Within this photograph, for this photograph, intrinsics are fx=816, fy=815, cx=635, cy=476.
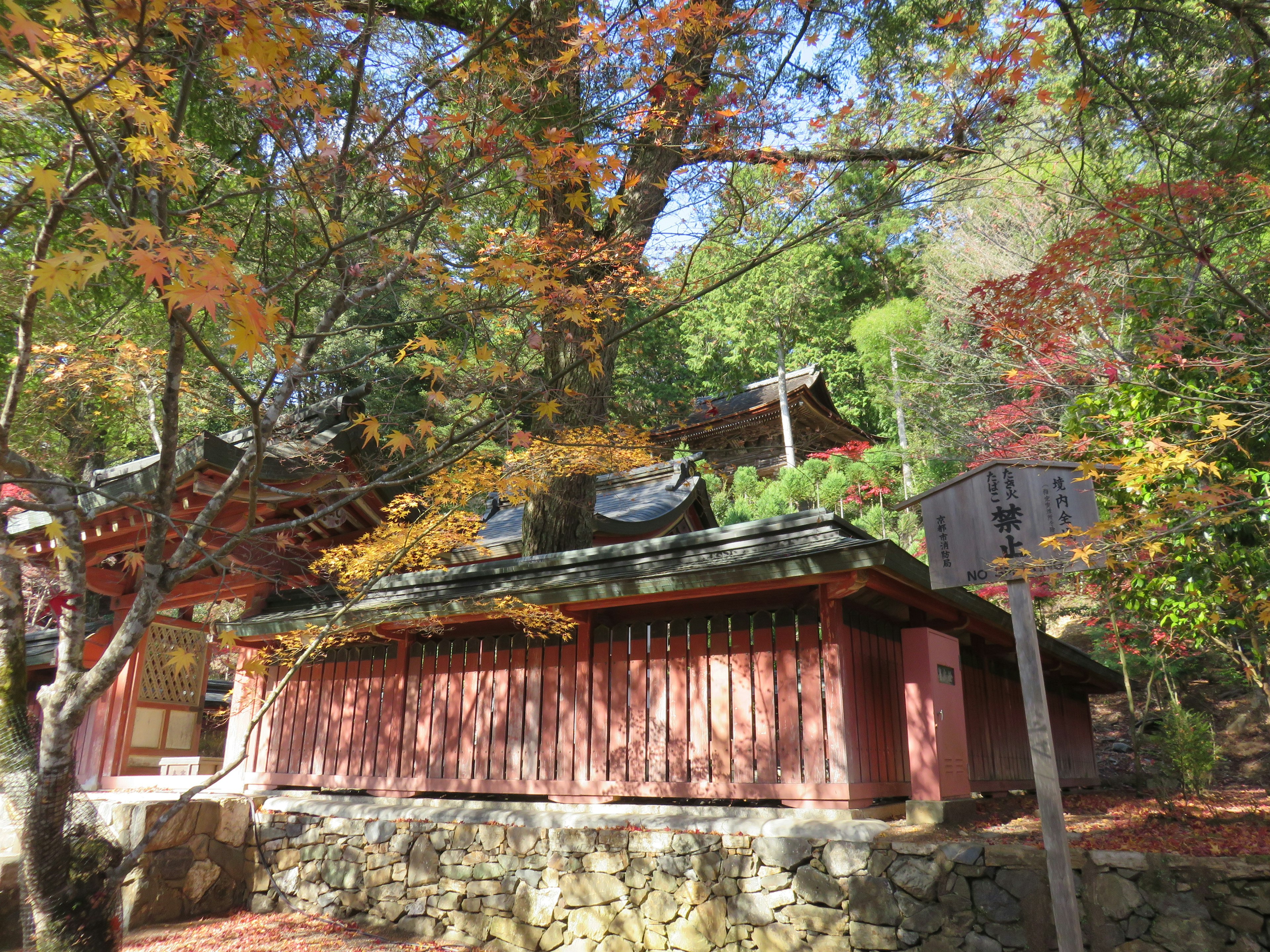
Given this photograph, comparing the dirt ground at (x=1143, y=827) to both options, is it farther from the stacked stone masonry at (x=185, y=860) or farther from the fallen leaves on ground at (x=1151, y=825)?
the stacked stone masonry at (x=185, y=860)

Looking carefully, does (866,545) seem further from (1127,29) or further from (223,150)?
(223,150)

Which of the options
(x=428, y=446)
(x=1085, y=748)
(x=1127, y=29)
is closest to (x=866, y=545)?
(x=428, y=446)

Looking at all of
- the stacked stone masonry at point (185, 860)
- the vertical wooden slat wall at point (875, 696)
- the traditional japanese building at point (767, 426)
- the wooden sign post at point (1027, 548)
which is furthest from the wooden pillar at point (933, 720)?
the traditional japanese building at point (767, 426)

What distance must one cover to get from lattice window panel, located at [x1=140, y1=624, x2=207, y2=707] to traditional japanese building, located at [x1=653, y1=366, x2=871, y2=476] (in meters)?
13.8

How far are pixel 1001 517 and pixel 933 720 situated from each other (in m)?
1.85

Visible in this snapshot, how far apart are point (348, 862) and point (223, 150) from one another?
7.05 metres

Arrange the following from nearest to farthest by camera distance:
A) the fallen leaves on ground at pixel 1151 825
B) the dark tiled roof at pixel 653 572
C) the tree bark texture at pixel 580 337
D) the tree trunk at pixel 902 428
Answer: the fallen leaves on ground at pixel 1151 825
the dark tiled roof at pixel 653 572
the tree bark texture at pixel 580 337
the tree trunk at pixel 902 428

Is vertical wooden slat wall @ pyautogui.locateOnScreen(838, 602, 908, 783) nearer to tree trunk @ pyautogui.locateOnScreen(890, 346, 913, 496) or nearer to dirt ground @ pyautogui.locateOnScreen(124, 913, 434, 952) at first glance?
dirt ground @ pyautogui.locateOnScreen(124, 913, 434, 952)

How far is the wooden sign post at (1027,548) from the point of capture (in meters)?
4.57

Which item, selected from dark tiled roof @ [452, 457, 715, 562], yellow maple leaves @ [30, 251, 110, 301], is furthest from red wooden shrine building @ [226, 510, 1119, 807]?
yellow maple leaves @ [30, 251, 110, 301]

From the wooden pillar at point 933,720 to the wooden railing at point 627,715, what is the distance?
31 cm

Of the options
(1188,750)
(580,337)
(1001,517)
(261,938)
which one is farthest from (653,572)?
(1188,750)

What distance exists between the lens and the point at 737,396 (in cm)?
2608

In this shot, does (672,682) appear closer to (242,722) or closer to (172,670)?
(242,722)
